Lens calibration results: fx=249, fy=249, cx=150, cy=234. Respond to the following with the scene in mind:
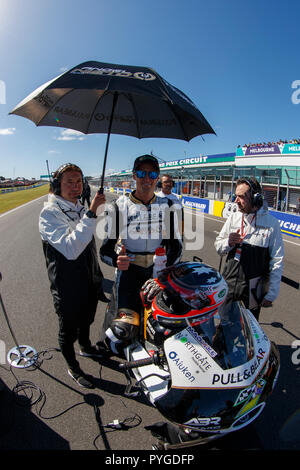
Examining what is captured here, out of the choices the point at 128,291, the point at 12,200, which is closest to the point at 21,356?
the point at 128,291

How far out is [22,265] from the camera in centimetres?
650

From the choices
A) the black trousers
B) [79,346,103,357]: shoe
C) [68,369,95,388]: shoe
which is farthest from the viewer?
[79,346,103,357]: shoe

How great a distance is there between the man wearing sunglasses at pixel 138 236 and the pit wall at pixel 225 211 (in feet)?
1.73

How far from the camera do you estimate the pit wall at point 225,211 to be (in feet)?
10.4

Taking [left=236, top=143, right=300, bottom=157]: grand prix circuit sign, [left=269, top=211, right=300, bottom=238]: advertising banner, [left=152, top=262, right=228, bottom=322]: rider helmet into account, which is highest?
[left=236, top=143, right=300, bottom=157]: grand prix circuit sign

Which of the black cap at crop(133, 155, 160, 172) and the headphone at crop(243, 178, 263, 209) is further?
the headphone at crop(243, 178, 263, 209)

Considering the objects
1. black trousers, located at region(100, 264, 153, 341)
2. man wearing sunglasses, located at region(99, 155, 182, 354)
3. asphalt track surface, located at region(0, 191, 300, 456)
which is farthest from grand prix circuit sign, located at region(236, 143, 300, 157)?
black trousers, located at region(100, 264, 153, 341)

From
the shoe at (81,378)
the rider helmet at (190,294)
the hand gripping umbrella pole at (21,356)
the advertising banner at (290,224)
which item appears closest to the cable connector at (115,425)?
the shoe at (81,378)

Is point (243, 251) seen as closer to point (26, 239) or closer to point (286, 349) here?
point (286, 349)

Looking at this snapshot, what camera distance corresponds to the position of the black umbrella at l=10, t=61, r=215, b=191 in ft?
6.80

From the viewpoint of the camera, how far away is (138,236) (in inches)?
98.0

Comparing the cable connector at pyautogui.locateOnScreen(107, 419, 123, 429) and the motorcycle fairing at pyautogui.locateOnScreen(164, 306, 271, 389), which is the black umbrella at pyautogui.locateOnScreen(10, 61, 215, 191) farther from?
the cable connector at pyautogui.locateOnScreen(107, 419, 123, 429)

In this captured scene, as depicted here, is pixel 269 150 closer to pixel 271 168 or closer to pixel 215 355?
pixel 271 168

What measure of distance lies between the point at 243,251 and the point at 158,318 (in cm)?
141
